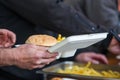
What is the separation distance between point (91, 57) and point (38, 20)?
0.91 ft

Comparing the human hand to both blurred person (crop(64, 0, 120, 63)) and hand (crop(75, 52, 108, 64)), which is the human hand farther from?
blurred person (crop(64, 0, 120, 63))

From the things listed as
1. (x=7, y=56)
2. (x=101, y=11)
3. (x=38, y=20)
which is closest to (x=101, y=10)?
(x=101, y=11)

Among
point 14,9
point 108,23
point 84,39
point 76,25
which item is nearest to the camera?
point 84,39

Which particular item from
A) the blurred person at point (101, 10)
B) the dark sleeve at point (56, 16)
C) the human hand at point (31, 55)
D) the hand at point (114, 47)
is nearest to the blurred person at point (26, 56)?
the human hand at point (31, 55)

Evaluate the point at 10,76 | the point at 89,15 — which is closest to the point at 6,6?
the point at 10,76

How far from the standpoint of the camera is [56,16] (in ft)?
4.91

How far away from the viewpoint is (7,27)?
1.34 metres

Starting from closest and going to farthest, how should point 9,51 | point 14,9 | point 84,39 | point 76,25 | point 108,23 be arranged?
point 84,39, point 9,51, point 14,9, point 76,25, point 108,23

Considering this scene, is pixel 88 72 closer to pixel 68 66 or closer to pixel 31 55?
pixel 68 66

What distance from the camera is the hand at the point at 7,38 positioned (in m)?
1.15

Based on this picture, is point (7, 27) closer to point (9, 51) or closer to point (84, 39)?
point (9, 51)

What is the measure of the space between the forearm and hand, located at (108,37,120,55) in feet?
1.92

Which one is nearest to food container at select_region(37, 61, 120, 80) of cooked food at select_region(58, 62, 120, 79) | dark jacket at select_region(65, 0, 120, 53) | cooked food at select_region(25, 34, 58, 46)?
cooked food at select_region(58, 62, 120, 79)

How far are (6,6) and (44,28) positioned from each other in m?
0.18
